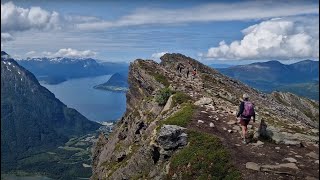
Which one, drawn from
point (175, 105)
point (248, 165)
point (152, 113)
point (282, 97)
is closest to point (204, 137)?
point (248, 165)

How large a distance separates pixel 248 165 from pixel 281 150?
3385mm

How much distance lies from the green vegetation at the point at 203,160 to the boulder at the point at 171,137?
630mm

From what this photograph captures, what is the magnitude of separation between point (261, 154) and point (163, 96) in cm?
2356

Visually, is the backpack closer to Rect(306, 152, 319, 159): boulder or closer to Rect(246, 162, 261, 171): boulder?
Rect(246, 162, 261, 171): boulder

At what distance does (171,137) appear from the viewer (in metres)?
33.7

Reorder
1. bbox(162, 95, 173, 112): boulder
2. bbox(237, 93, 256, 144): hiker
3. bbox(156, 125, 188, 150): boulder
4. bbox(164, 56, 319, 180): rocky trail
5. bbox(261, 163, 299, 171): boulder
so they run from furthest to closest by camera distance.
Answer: bbox(162, 95, 173, 112): boulder, bbox(156, 125, 188, 150): boulder, bbox(237, 93, 256, 144): hiker, bbox(261, 163, 299, 171): boulder, bbox(164, 56, 319, 180): rocky trail

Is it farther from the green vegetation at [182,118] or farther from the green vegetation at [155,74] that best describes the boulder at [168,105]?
the green vegetation at [155,74]

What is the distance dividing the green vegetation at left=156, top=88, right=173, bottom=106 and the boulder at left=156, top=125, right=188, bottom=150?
15.6m

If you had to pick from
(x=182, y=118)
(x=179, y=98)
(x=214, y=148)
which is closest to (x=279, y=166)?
(x=214, y=148)

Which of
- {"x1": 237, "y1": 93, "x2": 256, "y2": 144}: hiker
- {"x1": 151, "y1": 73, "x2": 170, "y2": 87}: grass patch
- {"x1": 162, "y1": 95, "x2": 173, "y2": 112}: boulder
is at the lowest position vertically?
{"x1": 162, "y1": 95, "x2": 173, "y2": 112}: boulder

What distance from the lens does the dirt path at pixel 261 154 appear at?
25.5m

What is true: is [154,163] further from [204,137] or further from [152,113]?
[152,113]

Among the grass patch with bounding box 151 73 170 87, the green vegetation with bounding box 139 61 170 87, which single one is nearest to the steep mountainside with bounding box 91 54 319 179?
the grass patch with bounding box 151 73 170 87

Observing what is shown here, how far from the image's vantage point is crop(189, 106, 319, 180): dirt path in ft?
83.5
